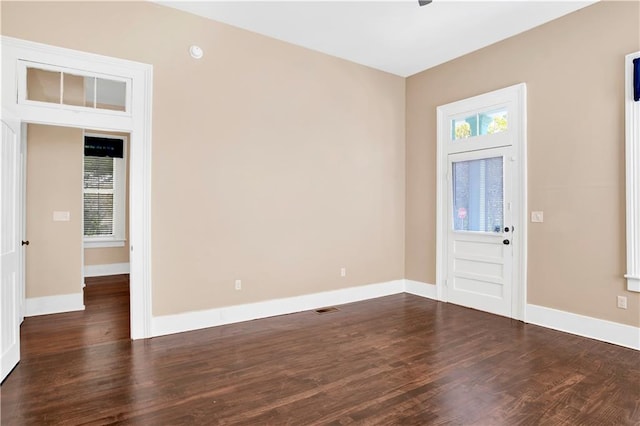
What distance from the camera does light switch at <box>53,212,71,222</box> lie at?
4684mm

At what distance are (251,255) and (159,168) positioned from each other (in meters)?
1.42

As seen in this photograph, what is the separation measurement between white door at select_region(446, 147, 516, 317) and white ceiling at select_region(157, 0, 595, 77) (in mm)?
1434

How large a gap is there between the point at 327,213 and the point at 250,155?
1.35 meters

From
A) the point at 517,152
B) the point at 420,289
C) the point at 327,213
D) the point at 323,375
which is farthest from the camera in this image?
the point at 420,289

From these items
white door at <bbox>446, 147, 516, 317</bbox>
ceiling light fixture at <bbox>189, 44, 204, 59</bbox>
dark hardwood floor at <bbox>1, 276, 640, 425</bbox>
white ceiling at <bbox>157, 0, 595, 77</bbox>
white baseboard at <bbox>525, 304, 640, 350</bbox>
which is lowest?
dark hardwood floor at <bbox>1, 276, 640, 425</bbox>

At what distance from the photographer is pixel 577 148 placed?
3.82m

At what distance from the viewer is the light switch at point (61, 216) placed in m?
4.68

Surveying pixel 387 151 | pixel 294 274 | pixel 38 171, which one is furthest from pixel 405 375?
pixel 38 171

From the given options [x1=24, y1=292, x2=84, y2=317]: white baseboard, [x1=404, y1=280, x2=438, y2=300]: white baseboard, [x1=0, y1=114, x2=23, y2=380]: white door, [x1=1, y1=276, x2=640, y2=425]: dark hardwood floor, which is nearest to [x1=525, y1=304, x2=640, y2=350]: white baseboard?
[x1=1, y1=276, x2=640, y2=425]: dark hardwood floor

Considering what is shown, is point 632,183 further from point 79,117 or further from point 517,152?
point 79,117

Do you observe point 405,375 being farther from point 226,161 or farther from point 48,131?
point 48,131

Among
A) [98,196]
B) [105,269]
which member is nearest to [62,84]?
[98,196]

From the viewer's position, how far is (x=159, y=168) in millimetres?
3736

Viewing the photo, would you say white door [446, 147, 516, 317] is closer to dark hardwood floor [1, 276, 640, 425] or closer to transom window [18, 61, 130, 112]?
dark hardwood floor [1, 276, 640, 425]
